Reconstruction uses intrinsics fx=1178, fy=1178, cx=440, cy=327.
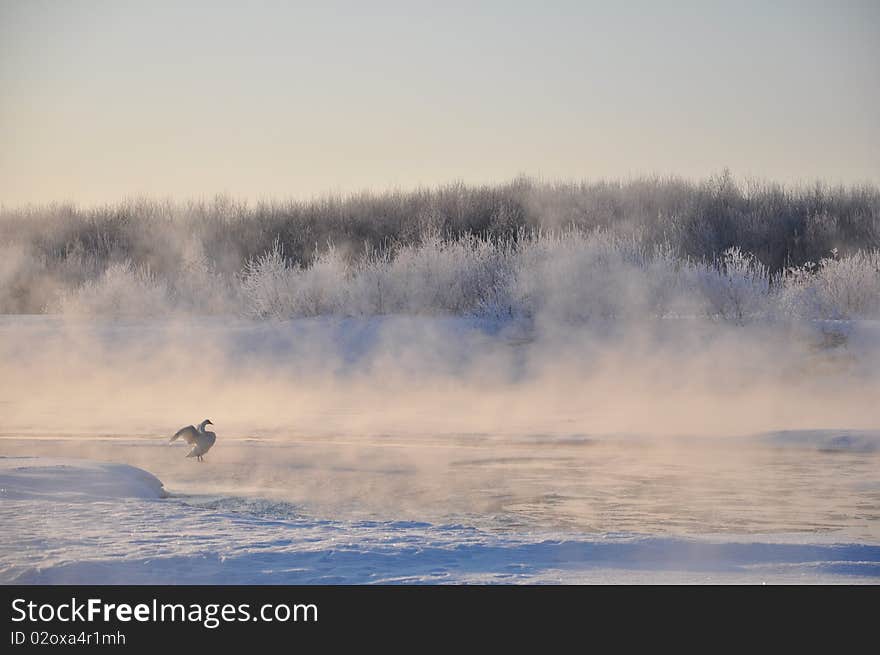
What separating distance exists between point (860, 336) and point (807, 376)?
1161mm

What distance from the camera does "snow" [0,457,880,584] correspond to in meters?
4.30

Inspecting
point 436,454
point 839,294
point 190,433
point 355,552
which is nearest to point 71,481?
point 190,433

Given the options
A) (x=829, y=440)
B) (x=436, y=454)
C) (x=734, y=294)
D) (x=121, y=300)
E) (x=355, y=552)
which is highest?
(x=121, y=300)

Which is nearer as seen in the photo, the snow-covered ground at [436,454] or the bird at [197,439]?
the snow-covered ground at [436,454]

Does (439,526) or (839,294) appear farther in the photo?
(839,294)

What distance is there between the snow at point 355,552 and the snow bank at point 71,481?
0.15 meters

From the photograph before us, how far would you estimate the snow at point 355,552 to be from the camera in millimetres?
4297

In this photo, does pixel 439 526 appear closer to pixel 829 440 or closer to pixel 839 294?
pixel 829 440

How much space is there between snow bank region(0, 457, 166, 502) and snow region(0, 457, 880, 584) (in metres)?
0.15

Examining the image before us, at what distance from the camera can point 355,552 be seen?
469cm

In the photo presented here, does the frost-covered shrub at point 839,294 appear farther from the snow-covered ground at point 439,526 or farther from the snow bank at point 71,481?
the snow bank at point 71,481

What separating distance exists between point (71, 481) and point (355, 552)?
2.31 metres

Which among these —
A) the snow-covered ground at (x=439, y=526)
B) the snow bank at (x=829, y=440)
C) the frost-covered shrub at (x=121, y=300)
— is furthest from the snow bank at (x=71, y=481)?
the frost-covered shrub at (x=121, y=300)
